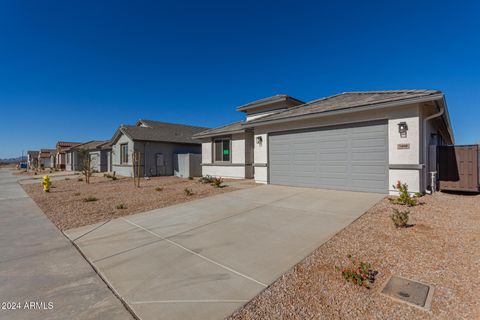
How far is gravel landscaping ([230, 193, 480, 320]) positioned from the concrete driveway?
10.1 inches

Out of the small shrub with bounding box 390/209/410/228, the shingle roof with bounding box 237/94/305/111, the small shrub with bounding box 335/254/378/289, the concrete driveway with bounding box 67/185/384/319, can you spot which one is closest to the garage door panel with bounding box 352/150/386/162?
the concrete driveway with bounding box 67/185/384/319

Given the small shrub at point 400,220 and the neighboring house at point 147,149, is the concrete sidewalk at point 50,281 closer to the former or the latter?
the small shrub at point 400,220

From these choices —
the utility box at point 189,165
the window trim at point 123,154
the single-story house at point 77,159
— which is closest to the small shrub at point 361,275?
the utility box at point 189,165

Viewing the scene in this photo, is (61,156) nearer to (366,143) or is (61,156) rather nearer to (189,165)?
(189,165)

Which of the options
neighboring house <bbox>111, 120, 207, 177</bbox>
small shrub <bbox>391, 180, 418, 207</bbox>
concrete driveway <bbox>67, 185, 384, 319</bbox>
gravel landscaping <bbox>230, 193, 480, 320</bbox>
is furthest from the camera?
neighboring house <bbox>111, 120, 207, 177</bbox>

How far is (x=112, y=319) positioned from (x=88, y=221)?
14.0 ft

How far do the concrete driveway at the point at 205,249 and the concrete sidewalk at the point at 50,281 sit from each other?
168 mm

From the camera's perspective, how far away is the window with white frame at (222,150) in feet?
50.9

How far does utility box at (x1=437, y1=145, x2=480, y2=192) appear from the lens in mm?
7332

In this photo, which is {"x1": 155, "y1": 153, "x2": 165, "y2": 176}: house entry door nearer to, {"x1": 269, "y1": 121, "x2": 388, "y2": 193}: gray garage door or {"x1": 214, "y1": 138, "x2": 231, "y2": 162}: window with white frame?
{"x1": 214, "y1": 138, "x2": 231, "y2": 162}: window with white frame

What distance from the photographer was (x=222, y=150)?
1591 cm

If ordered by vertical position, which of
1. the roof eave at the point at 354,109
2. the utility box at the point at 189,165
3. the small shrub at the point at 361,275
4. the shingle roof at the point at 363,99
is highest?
the shingle roof at the point at 363,99

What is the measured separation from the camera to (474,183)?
7305mm

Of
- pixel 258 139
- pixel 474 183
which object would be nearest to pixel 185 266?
pixel 258 139
